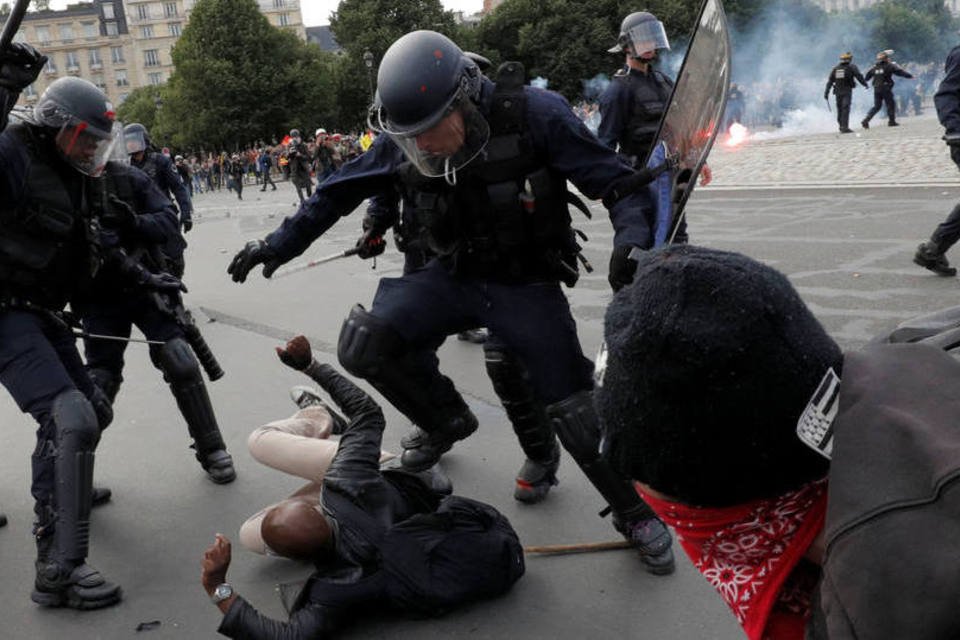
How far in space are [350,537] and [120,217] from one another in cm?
206

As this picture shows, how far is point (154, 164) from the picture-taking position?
8922mm

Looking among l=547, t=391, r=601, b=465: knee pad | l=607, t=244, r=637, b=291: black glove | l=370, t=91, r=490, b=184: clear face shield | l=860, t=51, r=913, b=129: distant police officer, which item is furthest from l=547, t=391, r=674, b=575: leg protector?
l=860, t=51, r=913, b=129: distant police officer

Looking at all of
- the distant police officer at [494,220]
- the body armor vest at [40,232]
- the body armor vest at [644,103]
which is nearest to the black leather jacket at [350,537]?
the distant police officer at [494,220]

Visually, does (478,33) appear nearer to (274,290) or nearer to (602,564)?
(274,290)

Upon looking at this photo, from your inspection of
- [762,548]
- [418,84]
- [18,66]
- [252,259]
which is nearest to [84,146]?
[18,66]

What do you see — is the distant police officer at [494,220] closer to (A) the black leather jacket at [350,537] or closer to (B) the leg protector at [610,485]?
(B) the leg protector at [610,485]

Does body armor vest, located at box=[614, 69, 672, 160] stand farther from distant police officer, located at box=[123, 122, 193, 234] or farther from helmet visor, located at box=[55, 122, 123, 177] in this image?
distant police officer, located at box=[123, 122, 193, 234]

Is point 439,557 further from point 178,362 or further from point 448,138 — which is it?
point 178,362

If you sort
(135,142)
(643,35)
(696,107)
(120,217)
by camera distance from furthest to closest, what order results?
(135,142) < (643,35) < (120,217) < (696,107)

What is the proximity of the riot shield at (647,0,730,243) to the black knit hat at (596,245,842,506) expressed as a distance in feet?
5.20

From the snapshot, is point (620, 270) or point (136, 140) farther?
point (136, 140)

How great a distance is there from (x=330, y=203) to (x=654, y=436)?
2.71 meters

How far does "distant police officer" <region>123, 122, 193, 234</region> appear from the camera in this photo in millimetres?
8727

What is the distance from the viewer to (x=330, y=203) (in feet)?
12.2
